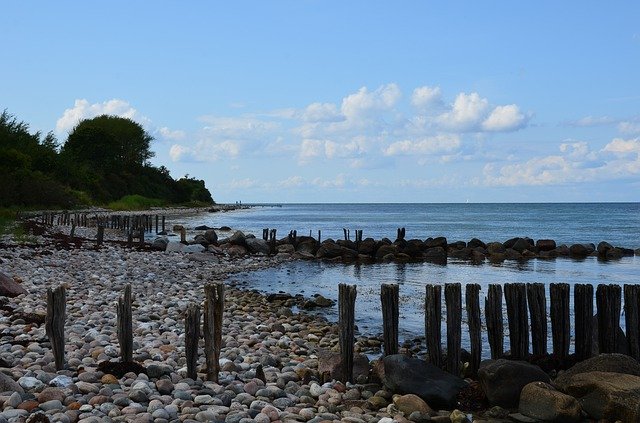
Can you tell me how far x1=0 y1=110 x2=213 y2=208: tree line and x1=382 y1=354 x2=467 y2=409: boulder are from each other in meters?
52.4

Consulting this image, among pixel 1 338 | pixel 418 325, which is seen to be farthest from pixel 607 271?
pixel 1 338

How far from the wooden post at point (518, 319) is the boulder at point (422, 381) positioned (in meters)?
1.61

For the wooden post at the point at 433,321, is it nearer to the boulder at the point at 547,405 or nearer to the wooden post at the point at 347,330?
the wooden post at the point at 347,330

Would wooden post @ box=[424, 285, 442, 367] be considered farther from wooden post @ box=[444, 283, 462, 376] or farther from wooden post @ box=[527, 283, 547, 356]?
wooden post @ box=[527, 283, 547, 356]

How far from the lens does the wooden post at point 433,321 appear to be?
30.8 ft

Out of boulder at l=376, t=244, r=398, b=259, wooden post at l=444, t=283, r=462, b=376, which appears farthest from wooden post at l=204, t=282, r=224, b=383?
boulder at l=376, t=244, r=398, b=259

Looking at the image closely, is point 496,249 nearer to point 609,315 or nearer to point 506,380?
point 609,315

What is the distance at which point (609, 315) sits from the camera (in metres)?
10.1

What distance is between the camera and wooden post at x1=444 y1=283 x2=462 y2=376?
924 cm

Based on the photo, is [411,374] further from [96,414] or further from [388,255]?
[388,255]

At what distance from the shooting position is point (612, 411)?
772 cm

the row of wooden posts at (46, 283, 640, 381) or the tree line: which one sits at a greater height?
the tree line

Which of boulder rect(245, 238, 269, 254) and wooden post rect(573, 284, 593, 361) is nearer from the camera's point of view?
wooden post rect(573, 284, 593, 361)

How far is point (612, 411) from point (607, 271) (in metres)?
23.3
